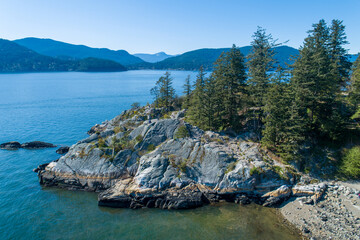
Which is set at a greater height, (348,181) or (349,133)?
(349,133)

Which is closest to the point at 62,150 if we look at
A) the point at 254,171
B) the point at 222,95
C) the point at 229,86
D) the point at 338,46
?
the point at 222,95

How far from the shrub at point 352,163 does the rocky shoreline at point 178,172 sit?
3973 millimetres

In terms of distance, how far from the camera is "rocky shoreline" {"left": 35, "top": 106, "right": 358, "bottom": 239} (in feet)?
97.1

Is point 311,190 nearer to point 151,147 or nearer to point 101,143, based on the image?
point 151,147

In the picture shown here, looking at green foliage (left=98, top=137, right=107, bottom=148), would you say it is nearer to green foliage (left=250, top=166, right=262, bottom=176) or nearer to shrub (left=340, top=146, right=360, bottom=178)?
green foliage (left=250, top=166, right=262, bottom=176)

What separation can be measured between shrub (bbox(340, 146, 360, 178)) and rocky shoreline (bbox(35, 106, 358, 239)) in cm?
397

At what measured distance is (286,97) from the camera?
108 feet

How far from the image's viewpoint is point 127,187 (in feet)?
106

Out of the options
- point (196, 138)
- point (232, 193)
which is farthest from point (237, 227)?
point (196, 138)

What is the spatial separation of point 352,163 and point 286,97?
43.0 feet

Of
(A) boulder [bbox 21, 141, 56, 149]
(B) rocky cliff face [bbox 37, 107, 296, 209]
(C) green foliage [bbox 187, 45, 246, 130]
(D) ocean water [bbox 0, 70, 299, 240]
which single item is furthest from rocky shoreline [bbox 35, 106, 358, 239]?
(A) boulder [bbox 21, 141, 56, 149]

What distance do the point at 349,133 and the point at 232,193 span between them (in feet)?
76.4

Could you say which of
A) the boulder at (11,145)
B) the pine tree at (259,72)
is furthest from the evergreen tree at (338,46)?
the boulder at (11,145)

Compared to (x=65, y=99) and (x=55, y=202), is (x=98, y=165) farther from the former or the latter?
(x=65, y=99)
